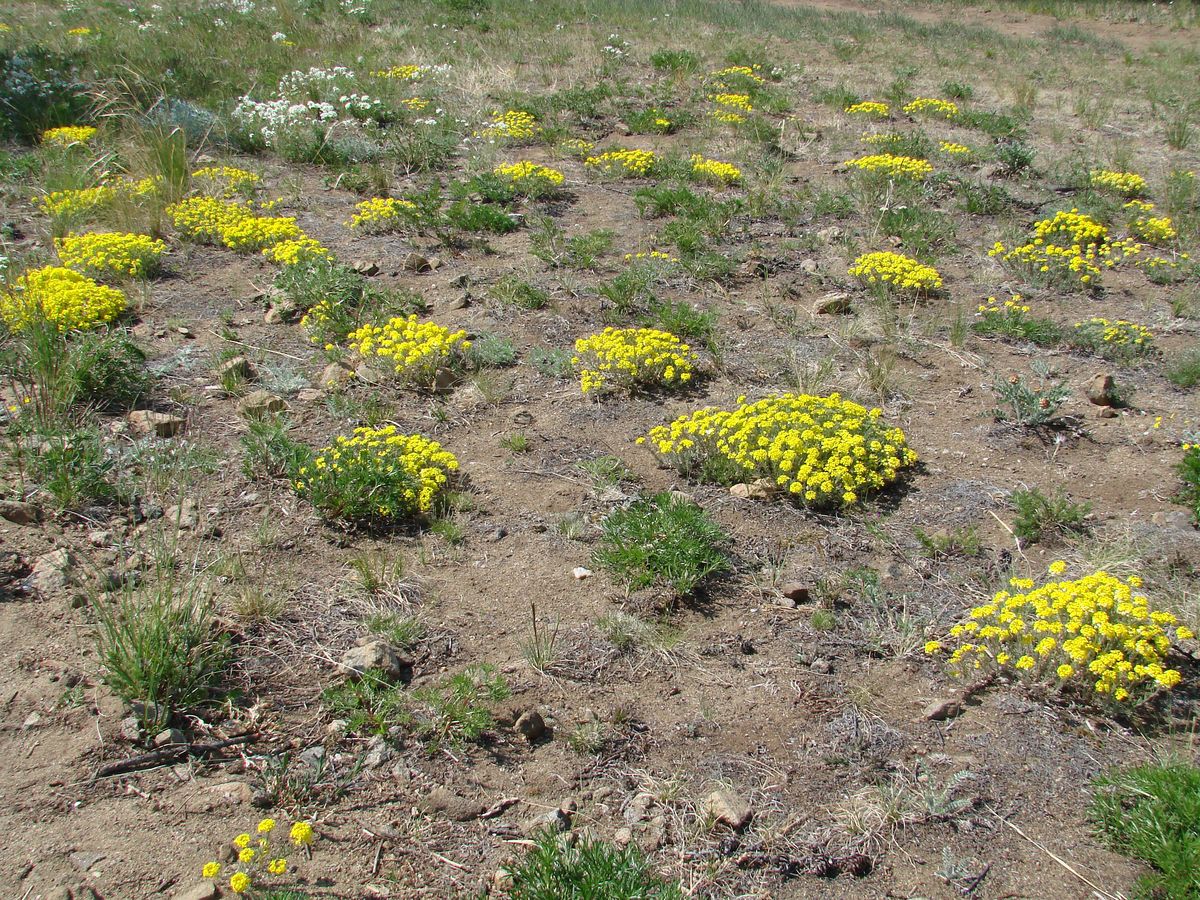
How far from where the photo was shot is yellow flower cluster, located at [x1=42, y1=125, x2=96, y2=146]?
8781 millimetres

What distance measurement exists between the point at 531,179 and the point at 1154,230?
6.14 metres

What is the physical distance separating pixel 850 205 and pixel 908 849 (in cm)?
710

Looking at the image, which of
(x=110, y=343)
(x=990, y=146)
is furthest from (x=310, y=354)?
(x=990, y=146)

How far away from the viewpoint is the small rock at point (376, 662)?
3654 millimetres

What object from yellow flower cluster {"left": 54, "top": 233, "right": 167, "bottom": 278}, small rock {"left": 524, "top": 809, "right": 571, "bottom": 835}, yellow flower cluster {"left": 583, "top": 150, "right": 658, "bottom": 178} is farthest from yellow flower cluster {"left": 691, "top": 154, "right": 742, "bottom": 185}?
small rock {"left": 524, "top": 809, "right": 571, "bottom": 835}

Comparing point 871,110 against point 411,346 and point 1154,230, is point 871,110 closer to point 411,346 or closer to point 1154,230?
point 1154,230

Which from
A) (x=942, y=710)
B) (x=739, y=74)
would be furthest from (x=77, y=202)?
(x=739, y=74)

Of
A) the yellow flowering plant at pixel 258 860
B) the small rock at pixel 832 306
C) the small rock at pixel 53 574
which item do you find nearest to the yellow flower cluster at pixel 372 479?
the small rock at pixel 53 574

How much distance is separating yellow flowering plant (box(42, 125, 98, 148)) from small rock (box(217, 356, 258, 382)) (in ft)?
15.3

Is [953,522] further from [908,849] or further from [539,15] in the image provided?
[539,15]

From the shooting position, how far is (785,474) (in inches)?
200

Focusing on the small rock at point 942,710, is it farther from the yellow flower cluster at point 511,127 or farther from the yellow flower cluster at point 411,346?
the yellow flower cluster at point 511,127

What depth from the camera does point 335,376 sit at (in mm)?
5867

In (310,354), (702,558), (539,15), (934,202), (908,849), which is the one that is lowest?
(908,849)
